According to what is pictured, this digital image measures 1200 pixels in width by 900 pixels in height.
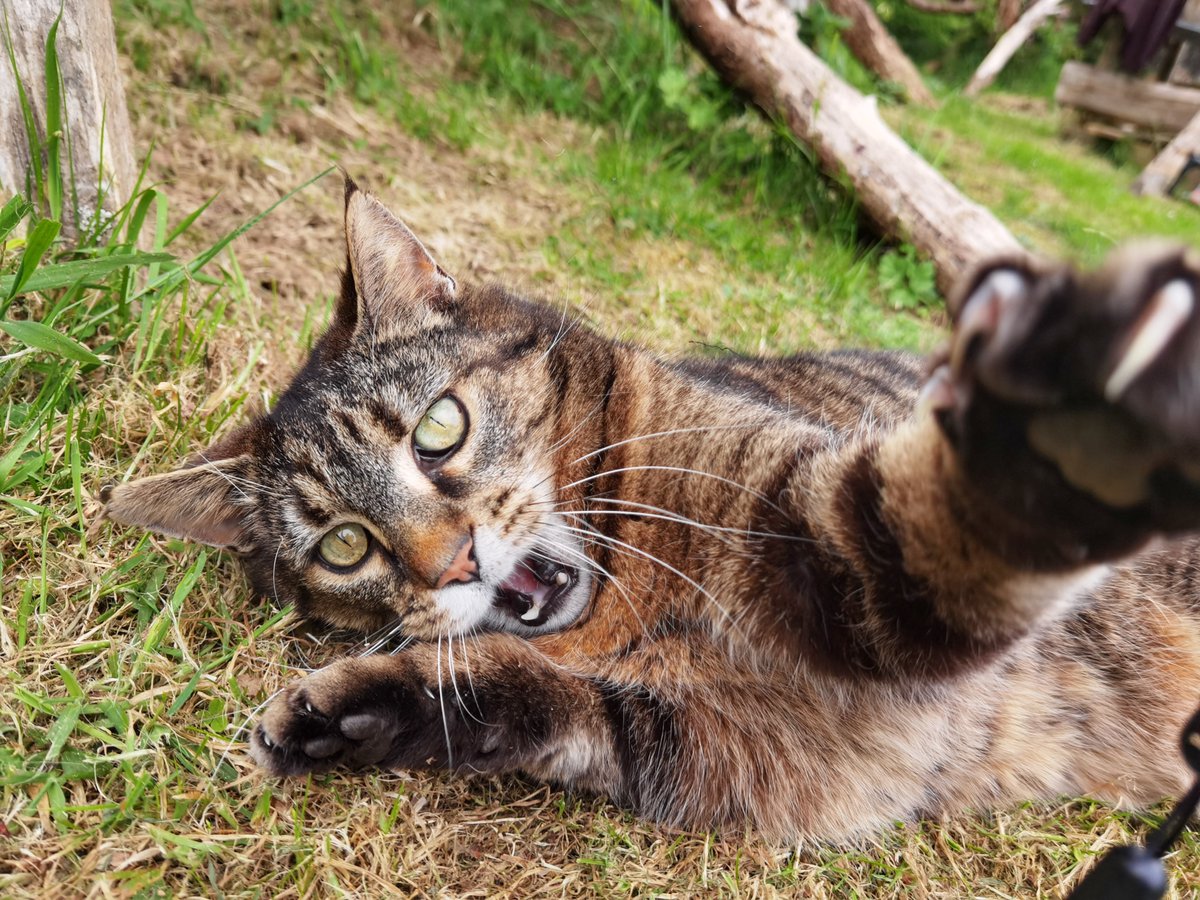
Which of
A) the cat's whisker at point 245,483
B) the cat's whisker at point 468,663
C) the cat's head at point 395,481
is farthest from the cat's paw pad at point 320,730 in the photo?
the cat's whisker at point 245,483

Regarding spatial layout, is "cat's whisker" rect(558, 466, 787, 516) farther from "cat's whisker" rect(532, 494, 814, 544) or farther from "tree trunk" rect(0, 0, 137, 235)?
"tree trunk" rect(0, 0, 137, 235)

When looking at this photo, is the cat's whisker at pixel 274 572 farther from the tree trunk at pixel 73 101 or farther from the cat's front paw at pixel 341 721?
the tree trunk at pixel 73 101

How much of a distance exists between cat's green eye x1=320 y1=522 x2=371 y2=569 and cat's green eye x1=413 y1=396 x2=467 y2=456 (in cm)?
23

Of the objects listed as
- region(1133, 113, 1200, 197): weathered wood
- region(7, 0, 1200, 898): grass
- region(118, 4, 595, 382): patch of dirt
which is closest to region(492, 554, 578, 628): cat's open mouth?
region(7, 0, 1200, 898): grass

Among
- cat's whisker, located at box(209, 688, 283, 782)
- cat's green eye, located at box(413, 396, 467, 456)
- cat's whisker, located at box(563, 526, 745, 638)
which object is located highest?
cat's green eye, located at box(413, 396, 467, 456)

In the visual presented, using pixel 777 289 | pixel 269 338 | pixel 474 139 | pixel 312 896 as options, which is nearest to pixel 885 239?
pixel 777 289

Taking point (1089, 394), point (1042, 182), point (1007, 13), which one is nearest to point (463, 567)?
point (1089, 394)

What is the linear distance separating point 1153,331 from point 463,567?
1300 mm

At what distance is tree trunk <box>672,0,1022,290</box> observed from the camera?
3.81m

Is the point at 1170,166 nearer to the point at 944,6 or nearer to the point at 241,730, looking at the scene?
the point at 944,6

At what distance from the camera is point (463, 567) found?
69.7 inches

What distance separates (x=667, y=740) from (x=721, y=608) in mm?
327

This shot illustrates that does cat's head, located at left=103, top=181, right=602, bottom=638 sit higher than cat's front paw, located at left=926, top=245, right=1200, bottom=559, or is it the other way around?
cat's front paw, located at left=926, top=245, right=1200, bottom=559

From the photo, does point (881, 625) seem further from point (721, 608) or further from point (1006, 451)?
point (1006, 451)
